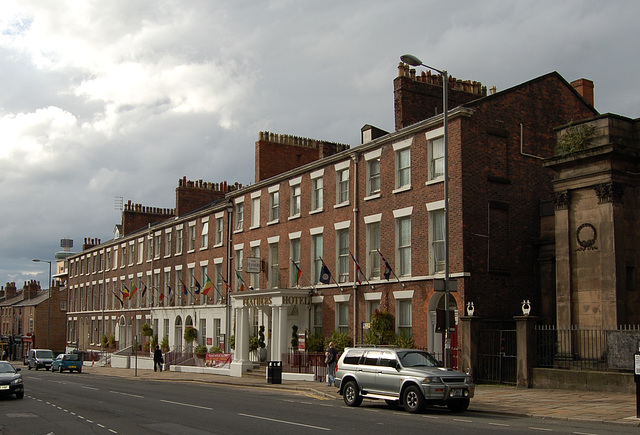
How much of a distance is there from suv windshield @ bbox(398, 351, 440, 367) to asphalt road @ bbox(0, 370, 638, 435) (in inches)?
48.6

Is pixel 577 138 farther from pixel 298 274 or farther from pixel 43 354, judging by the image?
pixel 43 354

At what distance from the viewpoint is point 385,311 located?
3045cm

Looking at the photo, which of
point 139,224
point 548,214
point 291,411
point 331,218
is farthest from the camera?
point 139,224

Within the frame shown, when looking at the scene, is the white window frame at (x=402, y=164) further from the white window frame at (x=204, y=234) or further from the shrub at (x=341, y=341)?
the white window frame at (x=204, y=234)

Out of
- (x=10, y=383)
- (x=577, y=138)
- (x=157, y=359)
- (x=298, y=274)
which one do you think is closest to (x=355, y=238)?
(x=298, y=274)

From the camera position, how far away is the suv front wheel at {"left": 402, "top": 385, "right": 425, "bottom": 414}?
18.3 m

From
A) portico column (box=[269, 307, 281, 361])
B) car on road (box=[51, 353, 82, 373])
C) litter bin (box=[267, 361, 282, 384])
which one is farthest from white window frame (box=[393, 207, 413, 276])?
car on road (box=[51, 353, 82, 373])

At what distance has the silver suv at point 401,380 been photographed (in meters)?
18.2

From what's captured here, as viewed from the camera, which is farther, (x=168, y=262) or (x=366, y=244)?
(x=168, y=262)

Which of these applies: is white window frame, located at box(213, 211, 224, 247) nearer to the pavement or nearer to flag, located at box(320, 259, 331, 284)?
flag, located at box(320, 259, 331, 284)

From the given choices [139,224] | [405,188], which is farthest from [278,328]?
[139,224]

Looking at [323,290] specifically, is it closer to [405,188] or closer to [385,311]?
[385,311]

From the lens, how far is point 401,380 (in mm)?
18922

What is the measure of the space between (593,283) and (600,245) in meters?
1.36
